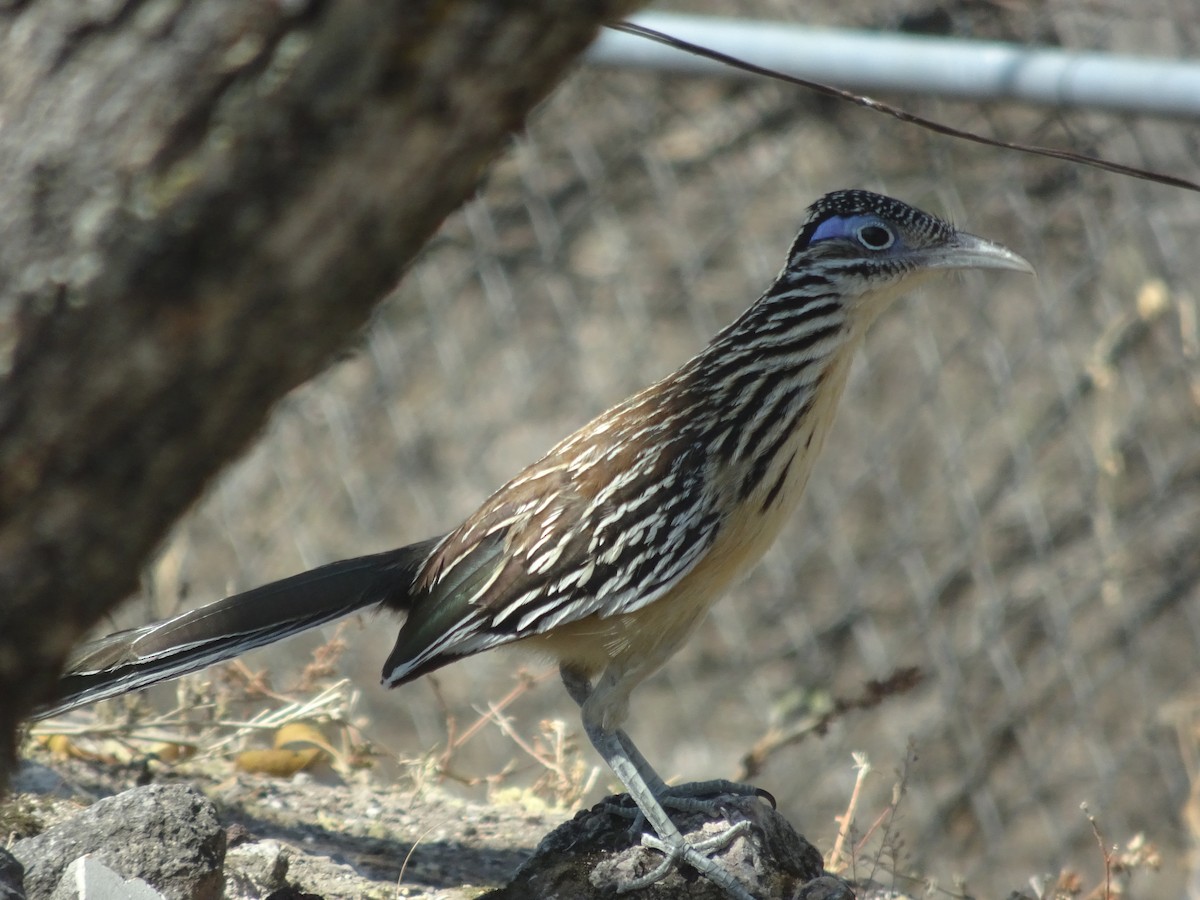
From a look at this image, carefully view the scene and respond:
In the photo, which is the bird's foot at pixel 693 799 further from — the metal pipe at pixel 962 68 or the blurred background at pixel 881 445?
the blurred background at pixel 881 445

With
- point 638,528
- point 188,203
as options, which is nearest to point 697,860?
point 638,528

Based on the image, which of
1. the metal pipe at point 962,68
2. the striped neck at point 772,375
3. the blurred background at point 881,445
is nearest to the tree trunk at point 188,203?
the striped neck at point 772,375

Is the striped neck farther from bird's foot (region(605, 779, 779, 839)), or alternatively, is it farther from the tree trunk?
the tree trunk

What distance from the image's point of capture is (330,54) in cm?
173

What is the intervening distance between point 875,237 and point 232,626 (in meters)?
1.98

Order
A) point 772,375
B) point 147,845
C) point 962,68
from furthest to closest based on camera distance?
point 962,68 < point 772,375 < point 147,845

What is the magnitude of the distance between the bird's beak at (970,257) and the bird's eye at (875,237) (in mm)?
103

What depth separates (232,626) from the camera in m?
3.79

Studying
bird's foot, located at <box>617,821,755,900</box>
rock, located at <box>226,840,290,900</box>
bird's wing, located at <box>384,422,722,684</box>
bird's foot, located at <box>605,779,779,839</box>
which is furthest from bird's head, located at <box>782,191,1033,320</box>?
rock, located at <box>226,840,290,900</box>

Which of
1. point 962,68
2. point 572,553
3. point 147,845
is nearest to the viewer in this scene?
point 147,845

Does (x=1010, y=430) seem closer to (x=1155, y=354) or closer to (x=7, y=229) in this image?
(x=1155, y=354)

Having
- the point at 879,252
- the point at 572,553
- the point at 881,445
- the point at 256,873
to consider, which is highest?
the point at 879,252

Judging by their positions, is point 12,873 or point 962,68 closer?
point 12,873

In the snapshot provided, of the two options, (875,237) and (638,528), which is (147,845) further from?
(875,237)
